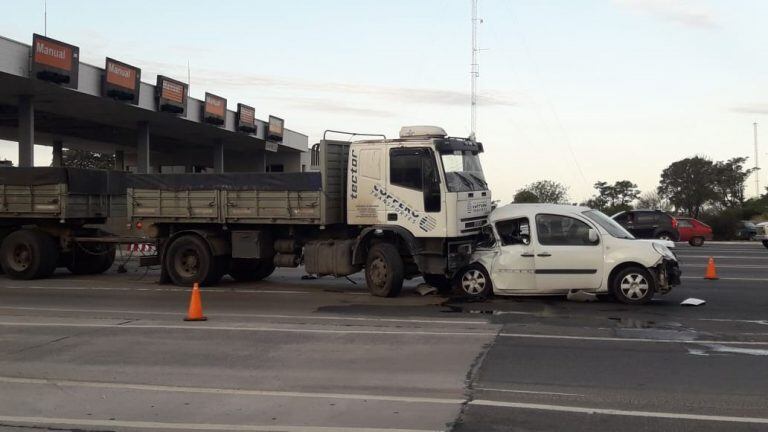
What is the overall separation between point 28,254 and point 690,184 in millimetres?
62117

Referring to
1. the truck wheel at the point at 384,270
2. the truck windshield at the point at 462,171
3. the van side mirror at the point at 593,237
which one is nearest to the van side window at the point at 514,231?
the truck windshield at the point at 462,171

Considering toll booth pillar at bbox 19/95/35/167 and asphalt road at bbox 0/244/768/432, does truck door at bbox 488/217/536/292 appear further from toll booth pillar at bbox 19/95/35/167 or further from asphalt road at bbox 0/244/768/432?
toll booth pillar at bbox 19/95/35/167

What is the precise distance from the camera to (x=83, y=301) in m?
13.6

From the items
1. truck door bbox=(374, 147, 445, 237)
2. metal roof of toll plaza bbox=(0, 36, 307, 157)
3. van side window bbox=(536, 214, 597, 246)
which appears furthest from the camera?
metal roof of toll plaza bbox=(0, 36, 307, 157)

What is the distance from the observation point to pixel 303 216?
1438 cm

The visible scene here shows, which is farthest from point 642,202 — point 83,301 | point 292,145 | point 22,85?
point 83,301

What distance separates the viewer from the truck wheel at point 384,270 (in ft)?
43.7

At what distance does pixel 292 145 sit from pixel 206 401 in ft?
151

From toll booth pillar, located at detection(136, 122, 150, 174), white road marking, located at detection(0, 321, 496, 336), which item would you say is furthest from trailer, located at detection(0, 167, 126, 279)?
toll booth pillar, located at detection(136, 122, 150, 174)

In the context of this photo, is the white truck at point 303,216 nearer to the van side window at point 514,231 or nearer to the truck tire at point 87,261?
the van side window at point 514,231

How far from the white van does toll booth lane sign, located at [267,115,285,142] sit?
33.7 metres

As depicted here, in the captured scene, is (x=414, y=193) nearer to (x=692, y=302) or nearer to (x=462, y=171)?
(x=462, y=171)

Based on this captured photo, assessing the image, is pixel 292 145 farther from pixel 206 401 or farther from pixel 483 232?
pixel 206 401

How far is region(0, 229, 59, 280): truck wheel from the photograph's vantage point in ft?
55.8
